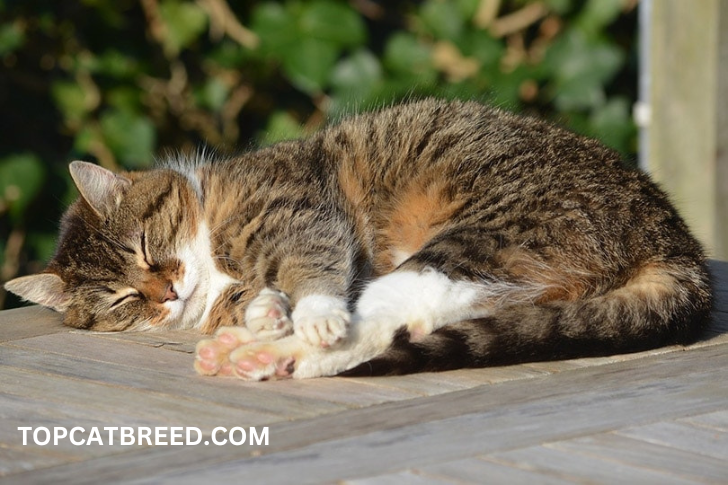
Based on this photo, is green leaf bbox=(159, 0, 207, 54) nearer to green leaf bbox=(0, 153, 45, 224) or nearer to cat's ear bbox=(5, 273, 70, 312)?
green leaf bbox=(0, 153, 45, 224)

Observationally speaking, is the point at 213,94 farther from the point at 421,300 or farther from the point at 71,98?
the point at 421,300

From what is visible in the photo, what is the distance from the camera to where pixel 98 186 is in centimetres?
334

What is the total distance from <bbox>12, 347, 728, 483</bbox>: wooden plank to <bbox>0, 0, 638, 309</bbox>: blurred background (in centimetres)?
298

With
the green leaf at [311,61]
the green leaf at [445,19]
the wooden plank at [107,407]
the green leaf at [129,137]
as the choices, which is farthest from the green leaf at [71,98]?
the wooden plank at [107,407]

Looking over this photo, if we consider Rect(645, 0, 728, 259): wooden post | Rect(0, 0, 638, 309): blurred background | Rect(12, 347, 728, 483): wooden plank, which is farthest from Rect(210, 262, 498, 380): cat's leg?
Rect(0, 0, 638, 309): blurred background

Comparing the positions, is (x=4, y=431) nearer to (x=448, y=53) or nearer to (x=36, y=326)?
(x=36, y=326)

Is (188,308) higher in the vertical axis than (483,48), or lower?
lower

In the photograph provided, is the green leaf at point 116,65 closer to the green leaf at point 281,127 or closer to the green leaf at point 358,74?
the green leaf at point 281,127

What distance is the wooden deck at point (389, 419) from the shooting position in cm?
169

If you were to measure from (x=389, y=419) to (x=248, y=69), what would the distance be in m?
3.89

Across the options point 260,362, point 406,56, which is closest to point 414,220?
point 260,362

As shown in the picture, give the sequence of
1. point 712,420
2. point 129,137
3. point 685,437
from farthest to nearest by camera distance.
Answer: point 129,137 → point 712,420 → point 685,437

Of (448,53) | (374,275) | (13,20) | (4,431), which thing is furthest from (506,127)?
(13,20)

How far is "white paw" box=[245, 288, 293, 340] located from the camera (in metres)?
2.62
